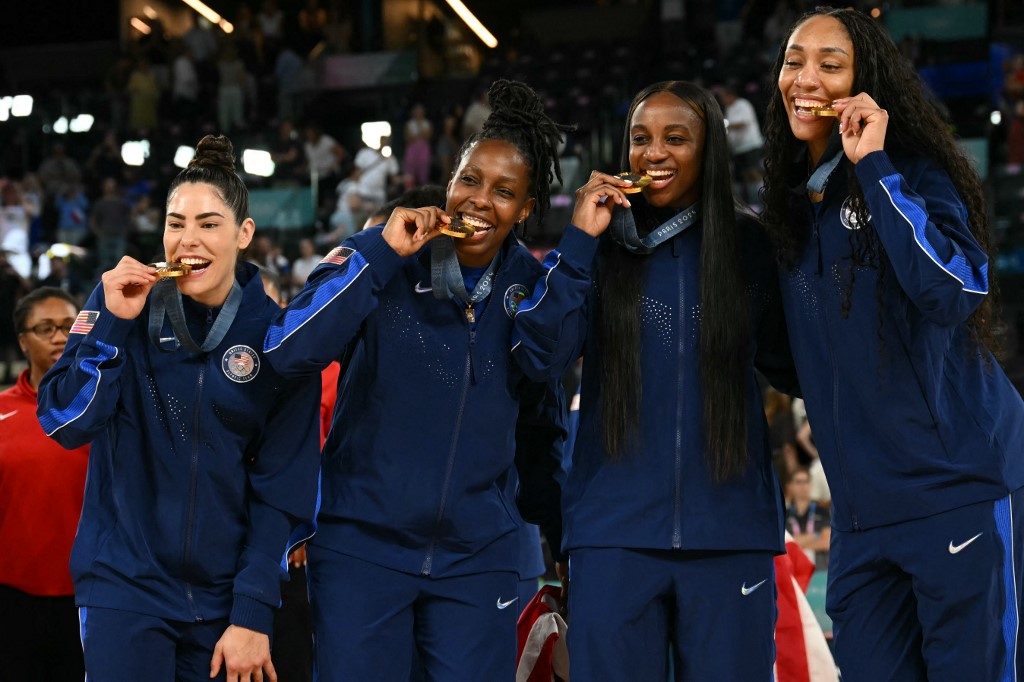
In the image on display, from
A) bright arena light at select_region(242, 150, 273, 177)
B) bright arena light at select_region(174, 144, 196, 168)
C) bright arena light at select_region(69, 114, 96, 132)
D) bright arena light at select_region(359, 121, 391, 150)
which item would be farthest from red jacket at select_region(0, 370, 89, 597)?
bright arena light at select_region(69, 114, 96, 132)

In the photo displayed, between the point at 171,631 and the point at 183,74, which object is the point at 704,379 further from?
the point at 183,74

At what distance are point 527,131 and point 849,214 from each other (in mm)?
963

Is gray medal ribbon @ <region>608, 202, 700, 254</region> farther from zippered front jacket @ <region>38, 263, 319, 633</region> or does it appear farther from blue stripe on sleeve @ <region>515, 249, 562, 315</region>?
zippered front jacket @ <region>38, 263, 319, 633</region>

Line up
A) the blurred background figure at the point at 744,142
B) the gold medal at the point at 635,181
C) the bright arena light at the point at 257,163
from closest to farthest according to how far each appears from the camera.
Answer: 1. the gold medal at the point at 635,181
2. the blurred background figure at the point at 744,142
3. the bright arena light at the point at 257,163

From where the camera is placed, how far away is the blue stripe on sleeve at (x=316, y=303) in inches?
124

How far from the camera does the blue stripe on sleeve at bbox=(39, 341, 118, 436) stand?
302 centimetres

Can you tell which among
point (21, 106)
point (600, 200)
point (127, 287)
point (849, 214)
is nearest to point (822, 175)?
point (849, 214)

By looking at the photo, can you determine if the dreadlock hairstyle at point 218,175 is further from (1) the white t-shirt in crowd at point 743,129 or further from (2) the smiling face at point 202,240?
(1) the white t-shirt in crowd at point 743,129

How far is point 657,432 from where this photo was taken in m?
3.21

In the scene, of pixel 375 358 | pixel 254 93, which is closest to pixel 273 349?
pixel 375 358

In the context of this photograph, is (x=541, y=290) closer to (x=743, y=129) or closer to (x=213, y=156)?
(x=213, y=156)

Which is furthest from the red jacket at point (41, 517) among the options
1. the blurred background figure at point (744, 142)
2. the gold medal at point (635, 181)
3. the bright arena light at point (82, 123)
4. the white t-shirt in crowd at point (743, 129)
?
the bright arena light at point (82, 123)

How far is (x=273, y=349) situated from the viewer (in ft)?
10.3

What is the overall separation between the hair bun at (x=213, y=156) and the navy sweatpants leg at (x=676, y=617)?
1.44 m
